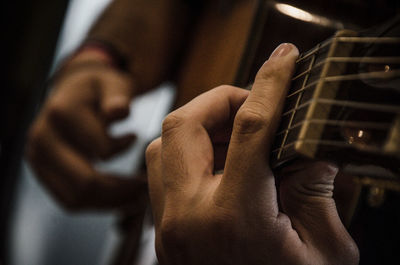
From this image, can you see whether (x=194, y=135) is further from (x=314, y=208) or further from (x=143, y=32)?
(x=143, y=32)

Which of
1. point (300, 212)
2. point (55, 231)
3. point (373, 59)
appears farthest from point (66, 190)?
point (373, 59)

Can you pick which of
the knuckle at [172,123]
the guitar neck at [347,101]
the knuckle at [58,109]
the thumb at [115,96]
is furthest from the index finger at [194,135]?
the knuckle at [58,109]

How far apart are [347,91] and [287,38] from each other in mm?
149

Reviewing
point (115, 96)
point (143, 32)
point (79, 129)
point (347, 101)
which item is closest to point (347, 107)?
point (347, 101)

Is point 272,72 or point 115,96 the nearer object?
point 272,72

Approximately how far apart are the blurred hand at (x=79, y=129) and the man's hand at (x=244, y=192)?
484 millimetres

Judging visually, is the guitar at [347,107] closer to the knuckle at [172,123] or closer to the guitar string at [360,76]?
the guitar string at [360,76]

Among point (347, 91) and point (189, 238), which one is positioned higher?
point (347, 91)

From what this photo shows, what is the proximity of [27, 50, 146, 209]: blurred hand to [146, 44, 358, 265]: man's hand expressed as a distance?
0.48 meters

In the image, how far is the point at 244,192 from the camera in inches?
16.6

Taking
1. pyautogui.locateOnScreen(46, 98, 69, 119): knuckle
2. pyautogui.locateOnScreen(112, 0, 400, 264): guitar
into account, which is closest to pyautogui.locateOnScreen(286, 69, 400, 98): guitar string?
pyautogui.locateOnScreen(112, 0, 400, 264): guitar

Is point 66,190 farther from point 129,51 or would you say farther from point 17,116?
point 17,116

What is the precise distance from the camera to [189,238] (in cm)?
47

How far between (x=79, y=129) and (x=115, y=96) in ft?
0.45
